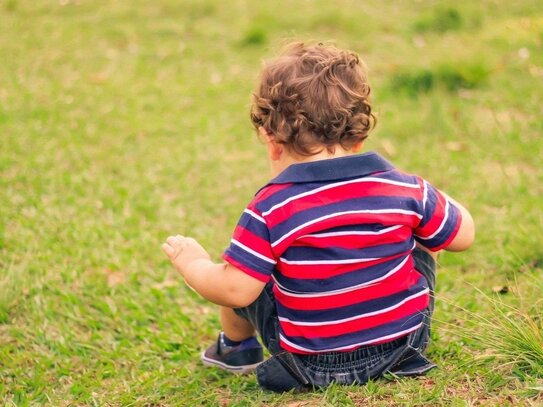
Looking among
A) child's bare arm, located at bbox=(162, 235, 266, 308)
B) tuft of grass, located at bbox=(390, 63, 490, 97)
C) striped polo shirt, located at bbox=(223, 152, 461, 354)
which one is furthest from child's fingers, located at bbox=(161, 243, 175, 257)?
tuft of grass, located at bbox=(390, 63, 490, 97)

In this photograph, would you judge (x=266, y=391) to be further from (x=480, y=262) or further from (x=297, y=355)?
(x=480, y=262)

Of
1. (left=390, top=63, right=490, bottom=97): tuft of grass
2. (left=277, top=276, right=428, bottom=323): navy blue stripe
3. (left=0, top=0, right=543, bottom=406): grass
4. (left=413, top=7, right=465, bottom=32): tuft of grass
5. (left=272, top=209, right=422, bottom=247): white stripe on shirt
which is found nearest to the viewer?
(left=272, top=209, right=422, bottom=247): white stripe on shirt

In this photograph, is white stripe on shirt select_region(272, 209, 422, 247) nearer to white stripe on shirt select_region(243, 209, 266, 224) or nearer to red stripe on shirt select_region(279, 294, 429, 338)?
white stripe on shirt select_region(243, 209, 266, 224)

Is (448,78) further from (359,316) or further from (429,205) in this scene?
(359,316)

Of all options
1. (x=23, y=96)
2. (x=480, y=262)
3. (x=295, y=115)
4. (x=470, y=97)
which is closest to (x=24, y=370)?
(x=295, y=115)

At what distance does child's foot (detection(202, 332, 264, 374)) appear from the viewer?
260 cm

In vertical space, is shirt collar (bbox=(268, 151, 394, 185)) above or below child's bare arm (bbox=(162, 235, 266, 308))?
above

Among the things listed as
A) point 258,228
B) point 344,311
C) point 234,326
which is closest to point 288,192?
point 258,228

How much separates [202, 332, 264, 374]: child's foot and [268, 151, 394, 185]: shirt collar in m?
0.79

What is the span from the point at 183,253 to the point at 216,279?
220mm

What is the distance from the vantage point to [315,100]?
81.2 inches

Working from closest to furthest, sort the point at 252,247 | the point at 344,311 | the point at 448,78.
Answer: the point at 252,247, the point at 344,311, the point at 448,78

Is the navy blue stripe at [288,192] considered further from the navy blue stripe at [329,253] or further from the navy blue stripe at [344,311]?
the navy blue stripe at [344,311]

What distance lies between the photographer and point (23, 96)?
5.14 m
